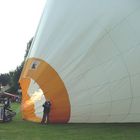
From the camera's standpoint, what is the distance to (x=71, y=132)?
12.0 metres

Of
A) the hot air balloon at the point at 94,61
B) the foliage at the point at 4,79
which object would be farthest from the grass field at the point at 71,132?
the foliage at the point at 4,79

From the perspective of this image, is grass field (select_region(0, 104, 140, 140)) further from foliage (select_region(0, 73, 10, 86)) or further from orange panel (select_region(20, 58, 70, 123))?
foliage (select_region(0, 73, 10, 86))

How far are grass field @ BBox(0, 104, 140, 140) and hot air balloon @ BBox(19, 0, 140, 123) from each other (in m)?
0.33

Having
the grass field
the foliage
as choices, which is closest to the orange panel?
the grass field

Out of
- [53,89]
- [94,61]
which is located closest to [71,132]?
[53,89]

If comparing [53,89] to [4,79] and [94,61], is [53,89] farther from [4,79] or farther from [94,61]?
[4,79]

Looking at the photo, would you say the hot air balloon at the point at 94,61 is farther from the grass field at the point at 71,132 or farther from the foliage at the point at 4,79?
the foliage at the point at 4,79

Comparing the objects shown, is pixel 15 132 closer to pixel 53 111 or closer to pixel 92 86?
pixel 53 111

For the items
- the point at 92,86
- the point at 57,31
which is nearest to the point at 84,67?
the point at 92,86

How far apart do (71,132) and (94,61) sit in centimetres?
191

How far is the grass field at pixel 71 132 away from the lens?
11328 mm

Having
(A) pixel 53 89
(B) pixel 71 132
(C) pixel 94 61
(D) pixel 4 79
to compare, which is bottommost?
(B) pixel 71 132

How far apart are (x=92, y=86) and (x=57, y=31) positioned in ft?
5.77

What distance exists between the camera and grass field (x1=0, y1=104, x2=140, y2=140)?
11.3 metres
